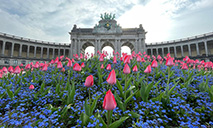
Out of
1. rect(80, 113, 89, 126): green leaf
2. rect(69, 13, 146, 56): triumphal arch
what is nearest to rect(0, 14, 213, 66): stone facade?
rect(69, 13, 146, 56): triumphal arch

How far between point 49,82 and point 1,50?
55.1 meters

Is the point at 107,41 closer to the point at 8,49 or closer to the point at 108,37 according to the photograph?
the point at 108,37

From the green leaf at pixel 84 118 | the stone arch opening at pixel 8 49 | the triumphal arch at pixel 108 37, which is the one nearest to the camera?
the green leaf at pixel 84 118

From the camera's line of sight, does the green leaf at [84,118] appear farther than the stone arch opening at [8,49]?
No

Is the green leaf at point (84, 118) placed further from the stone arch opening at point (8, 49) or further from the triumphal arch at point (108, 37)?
the stone arch opening at point (8, 49)

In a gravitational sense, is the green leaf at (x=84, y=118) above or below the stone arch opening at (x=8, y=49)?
below

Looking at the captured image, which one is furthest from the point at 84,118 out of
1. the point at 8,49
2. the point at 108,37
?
the point at 8,49

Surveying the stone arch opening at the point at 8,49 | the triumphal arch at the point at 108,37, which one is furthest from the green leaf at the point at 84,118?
the stone arch opening at the point at 8,49

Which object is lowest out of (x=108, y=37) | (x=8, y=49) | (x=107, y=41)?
(x=8, y=49)

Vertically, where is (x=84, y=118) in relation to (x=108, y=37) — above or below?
below

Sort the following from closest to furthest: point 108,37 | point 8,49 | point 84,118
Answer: point 84,118 → point 8,49 → point 108,37

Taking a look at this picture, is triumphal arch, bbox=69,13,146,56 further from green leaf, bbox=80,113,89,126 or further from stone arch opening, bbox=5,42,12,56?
green leaf, bbox=80,113,89,126

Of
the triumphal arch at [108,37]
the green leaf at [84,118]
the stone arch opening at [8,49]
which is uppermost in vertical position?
the triumphal arch at [108,37]

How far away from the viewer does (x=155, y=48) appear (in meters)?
53.4
